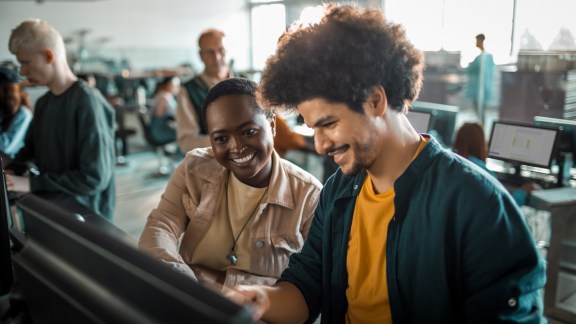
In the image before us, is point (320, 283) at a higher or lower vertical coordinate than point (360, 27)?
lower

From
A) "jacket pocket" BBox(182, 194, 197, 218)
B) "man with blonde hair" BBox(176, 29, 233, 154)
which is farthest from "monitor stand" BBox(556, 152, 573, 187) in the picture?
A: "jacket pocket" BBox(182, 194, 197, 218)

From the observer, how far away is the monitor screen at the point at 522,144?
318cm

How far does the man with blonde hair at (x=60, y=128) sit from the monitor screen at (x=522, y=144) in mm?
2613

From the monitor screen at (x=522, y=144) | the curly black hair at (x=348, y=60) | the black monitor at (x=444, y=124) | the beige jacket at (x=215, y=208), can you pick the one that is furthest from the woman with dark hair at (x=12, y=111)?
the monitor screen at (x=522, y=144)

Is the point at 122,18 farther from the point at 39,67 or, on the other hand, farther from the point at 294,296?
the point at 294,296

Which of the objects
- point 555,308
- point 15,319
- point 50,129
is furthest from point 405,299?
point 555,308

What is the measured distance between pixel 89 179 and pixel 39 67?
19.5 inches

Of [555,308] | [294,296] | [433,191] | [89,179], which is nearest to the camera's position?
[433,191]

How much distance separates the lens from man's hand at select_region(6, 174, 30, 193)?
6.12 ft

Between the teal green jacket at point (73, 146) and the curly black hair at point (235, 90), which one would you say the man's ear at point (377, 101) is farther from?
the teal green jacket at point (73, 146)

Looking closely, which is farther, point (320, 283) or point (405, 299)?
point (320, 283)

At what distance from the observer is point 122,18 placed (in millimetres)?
10797

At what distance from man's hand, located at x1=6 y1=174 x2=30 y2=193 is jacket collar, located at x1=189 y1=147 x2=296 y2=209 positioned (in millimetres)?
870

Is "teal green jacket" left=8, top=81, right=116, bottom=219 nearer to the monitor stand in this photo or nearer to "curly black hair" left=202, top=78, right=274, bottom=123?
"curly black hair" left=202, top=78, right=274, bottom=123
